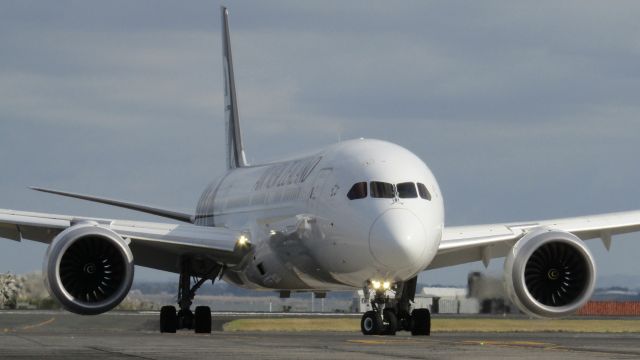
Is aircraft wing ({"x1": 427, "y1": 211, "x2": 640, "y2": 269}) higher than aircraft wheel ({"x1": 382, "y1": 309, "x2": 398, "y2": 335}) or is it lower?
higher

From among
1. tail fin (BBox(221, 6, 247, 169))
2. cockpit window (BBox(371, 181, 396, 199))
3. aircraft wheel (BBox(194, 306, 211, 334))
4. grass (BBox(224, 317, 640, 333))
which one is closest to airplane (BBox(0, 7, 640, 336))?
cockpit window (BBox(371, 181, 396, 199))

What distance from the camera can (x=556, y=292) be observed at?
28703mm

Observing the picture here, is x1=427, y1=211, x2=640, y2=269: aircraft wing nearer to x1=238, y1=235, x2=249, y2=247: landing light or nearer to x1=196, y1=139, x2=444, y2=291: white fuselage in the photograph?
x1=196, y1=139, x2=444, y2=291: white fuselage

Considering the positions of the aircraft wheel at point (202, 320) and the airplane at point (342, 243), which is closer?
the airplane at point (342, 243)

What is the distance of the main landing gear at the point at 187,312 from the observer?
33438mm

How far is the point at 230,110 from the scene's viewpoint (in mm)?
46562

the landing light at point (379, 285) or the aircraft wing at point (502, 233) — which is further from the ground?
the aircraft wing at point (502, 233)

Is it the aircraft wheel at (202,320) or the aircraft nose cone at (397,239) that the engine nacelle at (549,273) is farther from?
the aircraft wheel at (202,320)

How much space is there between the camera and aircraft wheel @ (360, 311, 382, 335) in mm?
27938

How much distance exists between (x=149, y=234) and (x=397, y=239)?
23.2ft

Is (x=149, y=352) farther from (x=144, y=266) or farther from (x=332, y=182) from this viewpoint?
(x=144, y=266)

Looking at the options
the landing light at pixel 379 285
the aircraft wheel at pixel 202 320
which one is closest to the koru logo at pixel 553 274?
the landing light at pixel 379 285

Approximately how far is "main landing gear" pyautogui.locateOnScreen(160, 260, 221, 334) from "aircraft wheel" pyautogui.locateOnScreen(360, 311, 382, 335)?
20.8 feet

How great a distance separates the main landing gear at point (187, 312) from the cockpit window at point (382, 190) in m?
7.79
